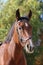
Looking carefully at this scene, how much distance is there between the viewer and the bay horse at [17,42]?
4.64m

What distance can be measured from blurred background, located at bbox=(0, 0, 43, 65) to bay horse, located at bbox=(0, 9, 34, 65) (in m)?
8.69

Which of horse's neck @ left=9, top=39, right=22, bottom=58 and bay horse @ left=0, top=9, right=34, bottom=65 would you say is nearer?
bay horse @ left=0, top=9, right=34, bottom=65

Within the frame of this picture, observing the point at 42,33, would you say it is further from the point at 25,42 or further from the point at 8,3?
the point at 25,42

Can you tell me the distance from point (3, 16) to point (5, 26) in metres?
0.55

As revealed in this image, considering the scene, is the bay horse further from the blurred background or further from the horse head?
the blurred background

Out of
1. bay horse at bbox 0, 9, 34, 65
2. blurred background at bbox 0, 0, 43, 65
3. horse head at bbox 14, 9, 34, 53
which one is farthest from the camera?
blurred background at bbox 0, 0, 43, 65

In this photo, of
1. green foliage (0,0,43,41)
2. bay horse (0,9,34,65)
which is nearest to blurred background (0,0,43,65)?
green foliage (0,0,43,41)

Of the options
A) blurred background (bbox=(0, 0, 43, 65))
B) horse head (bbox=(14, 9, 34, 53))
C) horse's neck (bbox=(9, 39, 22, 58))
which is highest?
horse head (bbox=(14, 9, 34, 53))

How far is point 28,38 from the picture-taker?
4574mm

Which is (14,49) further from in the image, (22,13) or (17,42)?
(22,13)

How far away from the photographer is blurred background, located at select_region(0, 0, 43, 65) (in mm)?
14047

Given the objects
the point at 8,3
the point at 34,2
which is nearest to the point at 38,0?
the point at 34,2

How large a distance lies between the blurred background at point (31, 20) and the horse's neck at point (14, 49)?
8.69m

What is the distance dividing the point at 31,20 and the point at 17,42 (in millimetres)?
9346
